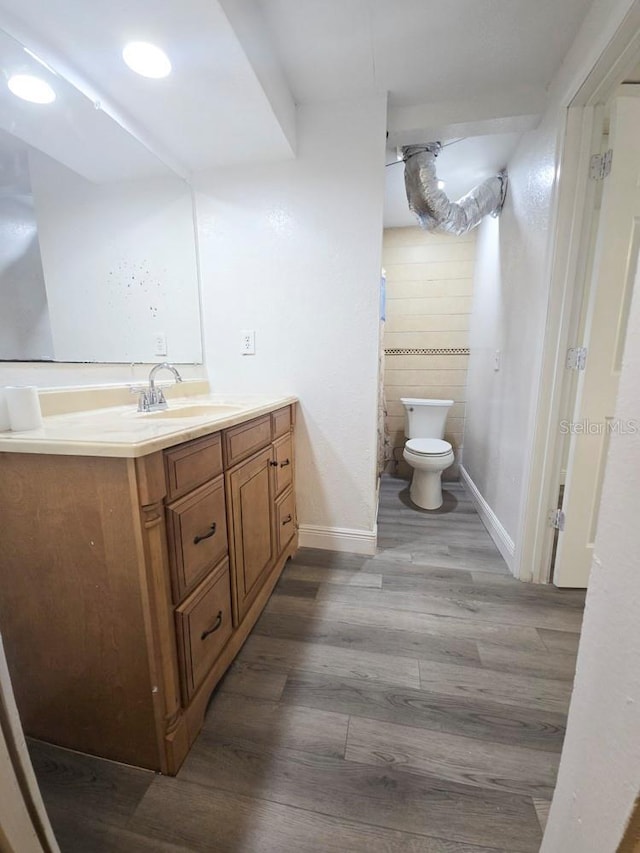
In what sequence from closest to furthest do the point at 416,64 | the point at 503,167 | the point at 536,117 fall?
the point at 416,64
the point at 536,117
the point at 503,167

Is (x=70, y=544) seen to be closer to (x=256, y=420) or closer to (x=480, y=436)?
(x=256, y=420)

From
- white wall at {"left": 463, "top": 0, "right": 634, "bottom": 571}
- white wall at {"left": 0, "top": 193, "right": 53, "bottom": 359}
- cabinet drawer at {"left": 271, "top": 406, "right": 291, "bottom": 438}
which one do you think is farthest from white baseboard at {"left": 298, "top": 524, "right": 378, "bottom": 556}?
white wall at {"left": 0, "top": 193, "right": 53, "bottom": 359}

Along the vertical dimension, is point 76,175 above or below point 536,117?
below

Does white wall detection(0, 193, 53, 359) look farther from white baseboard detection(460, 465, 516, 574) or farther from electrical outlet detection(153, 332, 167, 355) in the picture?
white baseboard detection(460, 465, 516, 574)

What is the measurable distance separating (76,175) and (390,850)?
2222mm

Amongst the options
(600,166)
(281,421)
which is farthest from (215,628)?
(600,166)

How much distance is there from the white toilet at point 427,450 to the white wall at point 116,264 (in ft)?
5.18

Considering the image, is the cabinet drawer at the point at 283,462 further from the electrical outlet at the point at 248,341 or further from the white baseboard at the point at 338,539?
the electrical outlet at the point at 248,341

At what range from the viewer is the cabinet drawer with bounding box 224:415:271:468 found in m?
1.07

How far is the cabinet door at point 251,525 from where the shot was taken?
112 cm


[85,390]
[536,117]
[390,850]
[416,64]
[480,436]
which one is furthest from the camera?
[480,436]

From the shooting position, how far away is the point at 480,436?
2.46 meters

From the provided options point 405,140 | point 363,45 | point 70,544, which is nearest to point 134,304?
point 70,544

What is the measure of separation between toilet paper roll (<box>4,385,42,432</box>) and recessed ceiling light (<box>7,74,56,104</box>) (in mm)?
932
